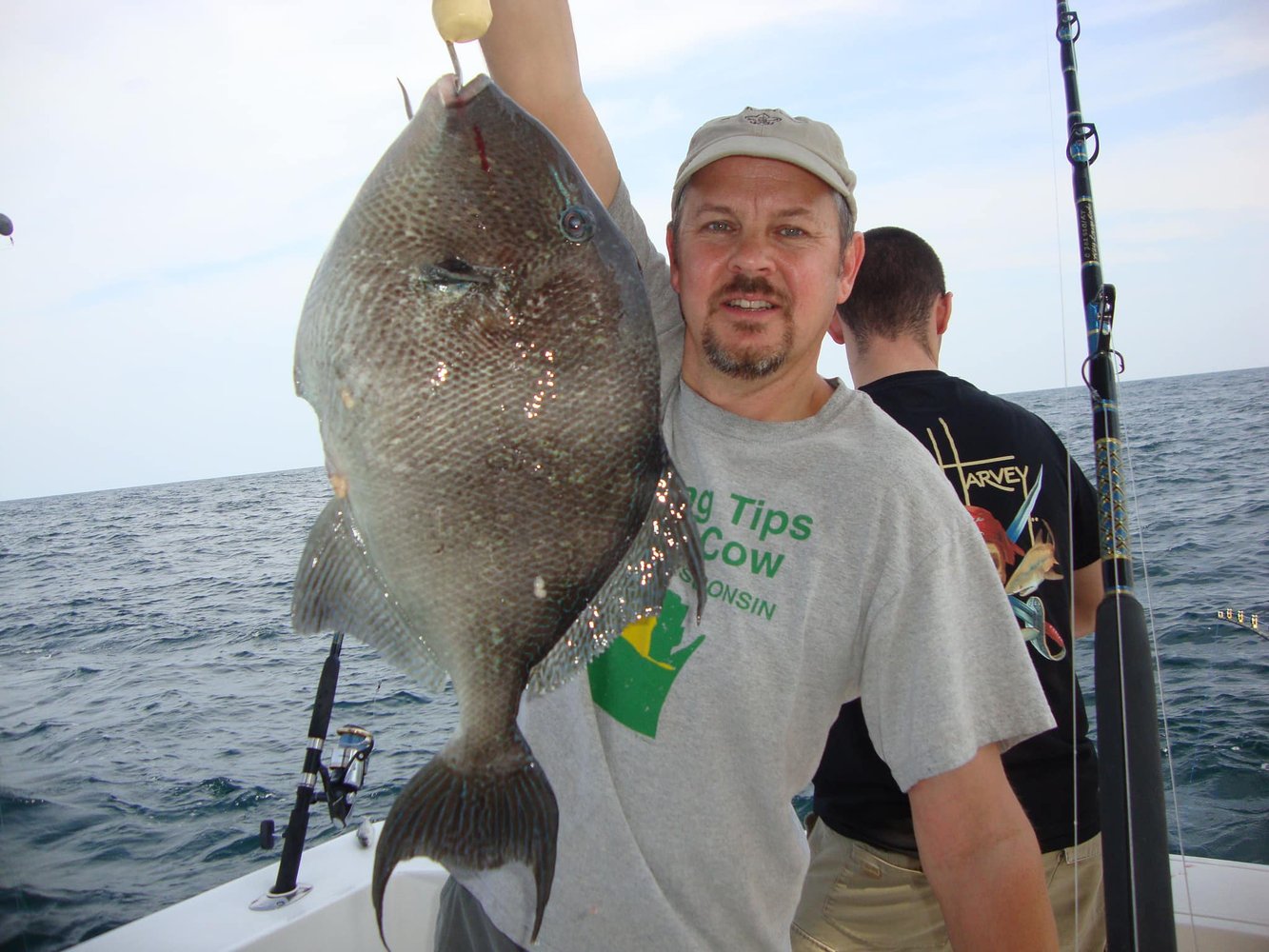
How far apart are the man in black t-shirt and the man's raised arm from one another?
1.60 meters

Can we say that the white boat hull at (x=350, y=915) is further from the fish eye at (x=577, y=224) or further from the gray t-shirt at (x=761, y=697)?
the fish eye at (x=577, y=224)

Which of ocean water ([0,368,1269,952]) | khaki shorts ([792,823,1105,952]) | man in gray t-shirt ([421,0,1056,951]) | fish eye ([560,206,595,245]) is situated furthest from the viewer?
ocean water ([0,368,1269,952])

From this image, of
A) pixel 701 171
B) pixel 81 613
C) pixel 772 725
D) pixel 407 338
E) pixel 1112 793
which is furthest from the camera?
pixel 81 613

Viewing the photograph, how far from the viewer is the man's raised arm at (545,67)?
1633 mm

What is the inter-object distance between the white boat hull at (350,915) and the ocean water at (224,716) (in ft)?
1.21

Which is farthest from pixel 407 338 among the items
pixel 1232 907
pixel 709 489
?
pixel 1232 907

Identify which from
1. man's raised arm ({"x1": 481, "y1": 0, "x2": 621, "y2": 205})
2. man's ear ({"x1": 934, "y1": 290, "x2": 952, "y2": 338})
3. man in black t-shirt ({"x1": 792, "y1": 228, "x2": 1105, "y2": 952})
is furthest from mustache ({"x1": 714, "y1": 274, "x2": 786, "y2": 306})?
man's ear ({"x1": 934, "y1": 290, "x2": 952, "y2": 338})

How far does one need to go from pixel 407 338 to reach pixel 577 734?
0.85 m

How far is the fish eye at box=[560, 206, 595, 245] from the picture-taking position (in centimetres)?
131

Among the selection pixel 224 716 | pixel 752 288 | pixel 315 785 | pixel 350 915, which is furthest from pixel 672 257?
pixel 224 716

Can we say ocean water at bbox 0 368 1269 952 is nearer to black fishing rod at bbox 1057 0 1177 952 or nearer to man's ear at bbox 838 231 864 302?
black fishing rod at bbox 1057 0 1177 952

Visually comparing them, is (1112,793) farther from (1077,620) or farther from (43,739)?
(43,739)

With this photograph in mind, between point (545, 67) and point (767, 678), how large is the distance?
127 centimetres

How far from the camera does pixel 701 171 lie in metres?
1.85
